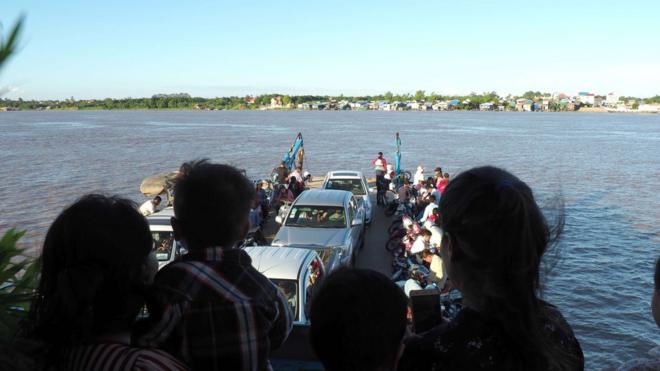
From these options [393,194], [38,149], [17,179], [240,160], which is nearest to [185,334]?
[393,194]

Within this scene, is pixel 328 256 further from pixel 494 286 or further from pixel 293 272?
pixel 494 286

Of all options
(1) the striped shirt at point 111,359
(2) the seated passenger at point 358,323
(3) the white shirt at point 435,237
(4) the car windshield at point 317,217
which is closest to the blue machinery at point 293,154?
(4) the car windshield at point 317,217

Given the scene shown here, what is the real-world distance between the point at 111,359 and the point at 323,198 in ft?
32.0

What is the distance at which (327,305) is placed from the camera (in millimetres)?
1611

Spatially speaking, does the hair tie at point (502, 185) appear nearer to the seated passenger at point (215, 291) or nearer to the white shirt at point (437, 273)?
the seated passenger at point (215, 291)

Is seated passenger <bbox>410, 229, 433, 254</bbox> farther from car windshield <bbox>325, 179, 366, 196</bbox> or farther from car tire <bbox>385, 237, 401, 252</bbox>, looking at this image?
car windshield <bbox>325, 179, 366, 196</bbox>

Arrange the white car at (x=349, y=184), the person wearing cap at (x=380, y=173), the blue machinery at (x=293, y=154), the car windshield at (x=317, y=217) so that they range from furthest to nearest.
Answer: the blue machinery at (x=293, y=154)
the person wearing cap at (x=380, y=173)
the white car at (x=349, y=184)
the car windshield at (x=317, y=217)

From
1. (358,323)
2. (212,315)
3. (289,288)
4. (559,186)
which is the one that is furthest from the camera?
(289,288)

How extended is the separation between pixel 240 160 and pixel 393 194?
24.0m

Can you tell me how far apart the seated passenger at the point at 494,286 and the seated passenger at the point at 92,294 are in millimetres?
870

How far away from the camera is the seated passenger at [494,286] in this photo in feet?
5.23

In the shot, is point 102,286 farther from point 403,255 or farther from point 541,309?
point 403,255

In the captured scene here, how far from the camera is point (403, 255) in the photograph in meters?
10.7

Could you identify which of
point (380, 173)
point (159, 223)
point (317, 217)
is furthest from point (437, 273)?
point (380, 173)
